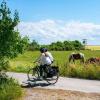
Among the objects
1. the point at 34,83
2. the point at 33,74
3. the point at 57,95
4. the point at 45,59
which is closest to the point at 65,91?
the point at 57,95

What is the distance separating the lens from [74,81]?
80.7 ft

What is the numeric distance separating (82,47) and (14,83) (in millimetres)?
110850

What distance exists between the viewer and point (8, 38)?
18453 millimetres

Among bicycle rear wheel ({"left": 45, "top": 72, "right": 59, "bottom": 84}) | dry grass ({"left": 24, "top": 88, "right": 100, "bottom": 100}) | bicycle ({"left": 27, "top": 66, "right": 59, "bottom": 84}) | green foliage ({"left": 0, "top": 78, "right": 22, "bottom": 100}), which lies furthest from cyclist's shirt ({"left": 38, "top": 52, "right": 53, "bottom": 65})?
green foliage ({"left": 0, "top": 78, "right": 22, "bottom": 100})

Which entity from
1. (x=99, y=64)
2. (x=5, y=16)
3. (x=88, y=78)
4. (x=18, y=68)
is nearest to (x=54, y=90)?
(x=5, y=16)

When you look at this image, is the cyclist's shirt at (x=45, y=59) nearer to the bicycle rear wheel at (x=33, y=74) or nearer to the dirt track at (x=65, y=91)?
the bicycle rear wheel at (x=33, y=74)

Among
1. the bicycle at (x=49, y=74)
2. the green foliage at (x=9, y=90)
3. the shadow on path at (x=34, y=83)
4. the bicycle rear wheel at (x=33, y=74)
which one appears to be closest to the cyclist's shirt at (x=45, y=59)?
the bicycle at (x=49, y=74)

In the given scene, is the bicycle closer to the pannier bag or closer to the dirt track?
the pannier bag

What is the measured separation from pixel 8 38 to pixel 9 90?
8.56 ft

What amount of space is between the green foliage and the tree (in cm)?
92

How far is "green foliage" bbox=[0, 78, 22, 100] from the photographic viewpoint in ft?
53.2

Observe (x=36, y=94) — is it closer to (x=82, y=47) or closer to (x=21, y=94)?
(x=21, y=94)

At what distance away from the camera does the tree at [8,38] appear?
18297 mm

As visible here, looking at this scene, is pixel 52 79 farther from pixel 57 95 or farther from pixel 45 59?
pixel 57 95
